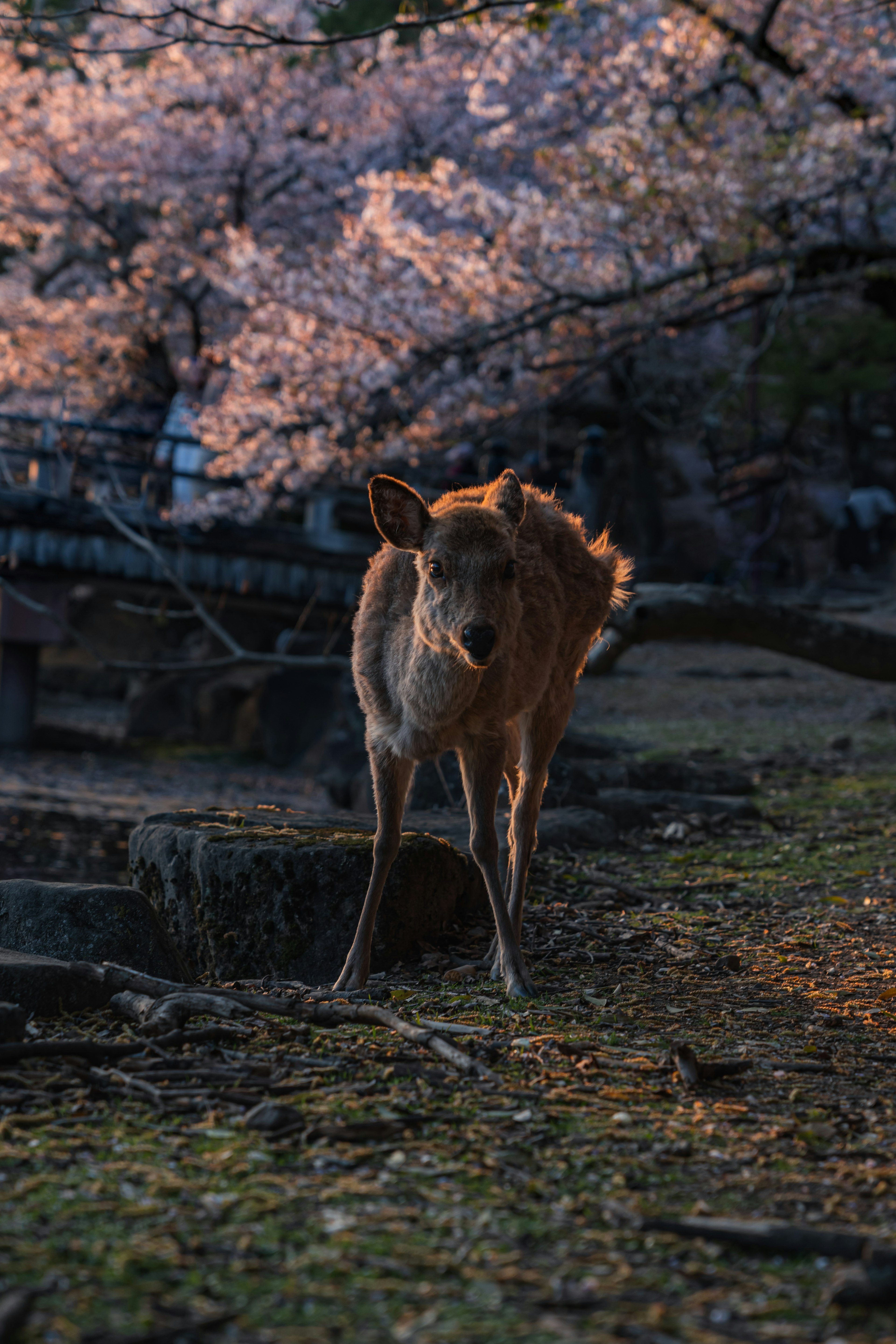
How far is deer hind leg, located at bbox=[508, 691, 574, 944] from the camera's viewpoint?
19.2ft

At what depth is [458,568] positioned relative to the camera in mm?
4977

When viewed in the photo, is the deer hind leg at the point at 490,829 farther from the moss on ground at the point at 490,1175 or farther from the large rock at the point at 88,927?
the large rock at the point at 88,927

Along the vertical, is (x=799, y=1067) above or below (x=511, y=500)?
below

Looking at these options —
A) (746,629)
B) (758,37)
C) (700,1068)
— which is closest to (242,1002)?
(700,1068)

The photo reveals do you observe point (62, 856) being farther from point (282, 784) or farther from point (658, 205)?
point (658, 205)

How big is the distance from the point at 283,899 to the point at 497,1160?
2.64 meters

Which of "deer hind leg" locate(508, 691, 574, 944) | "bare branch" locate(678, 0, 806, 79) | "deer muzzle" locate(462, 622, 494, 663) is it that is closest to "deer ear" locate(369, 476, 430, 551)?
"deer muzzle" locate(462, 622, 494, 663)

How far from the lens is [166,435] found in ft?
57.7

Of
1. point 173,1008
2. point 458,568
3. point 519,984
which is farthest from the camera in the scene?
point 519,984

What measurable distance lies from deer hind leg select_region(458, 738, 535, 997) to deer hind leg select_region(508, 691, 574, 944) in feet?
1.29

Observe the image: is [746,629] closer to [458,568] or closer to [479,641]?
[458,568]

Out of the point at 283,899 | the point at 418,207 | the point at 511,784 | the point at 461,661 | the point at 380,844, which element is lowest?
the point at 283,899

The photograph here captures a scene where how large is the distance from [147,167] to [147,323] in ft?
9.18

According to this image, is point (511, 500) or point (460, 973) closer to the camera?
point (511, 500)
